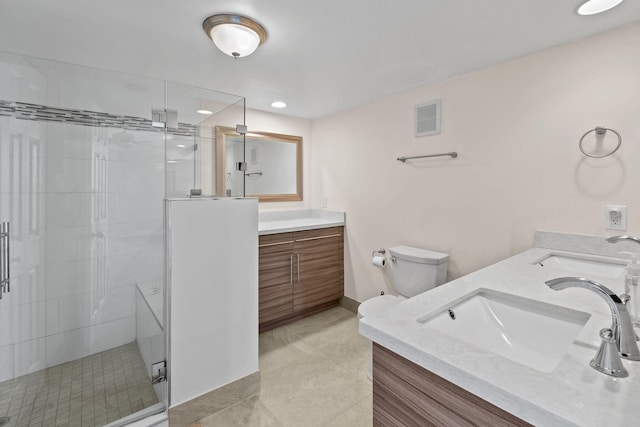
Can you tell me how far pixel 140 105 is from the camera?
219 cm

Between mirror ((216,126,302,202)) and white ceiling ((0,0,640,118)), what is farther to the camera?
mirror ((216,126,302,202))

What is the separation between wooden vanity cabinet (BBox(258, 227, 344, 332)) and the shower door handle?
1.50m

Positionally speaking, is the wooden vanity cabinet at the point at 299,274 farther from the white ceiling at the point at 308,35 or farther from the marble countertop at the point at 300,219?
the white ceiling at the point at 308,35

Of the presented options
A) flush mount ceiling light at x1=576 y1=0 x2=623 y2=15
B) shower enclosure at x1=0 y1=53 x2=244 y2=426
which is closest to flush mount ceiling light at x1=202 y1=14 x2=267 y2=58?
shower enclosure at x1=0 y1=53 x2=244 y2=426

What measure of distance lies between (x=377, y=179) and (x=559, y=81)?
144cm

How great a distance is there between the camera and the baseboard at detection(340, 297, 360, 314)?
10.1 ft

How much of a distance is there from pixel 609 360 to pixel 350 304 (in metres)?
2.59

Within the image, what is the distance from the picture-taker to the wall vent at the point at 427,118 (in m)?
2.33

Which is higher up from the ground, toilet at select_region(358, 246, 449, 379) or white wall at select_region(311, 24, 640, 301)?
white wall at select_region(311, 24, 640, 301)

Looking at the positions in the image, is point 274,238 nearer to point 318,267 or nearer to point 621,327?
point 318,267

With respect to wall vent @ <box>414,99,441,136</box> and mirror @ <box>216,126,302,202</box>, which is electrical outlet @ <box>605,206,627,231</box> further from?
mirror @ <box>216,126,302,202</box>

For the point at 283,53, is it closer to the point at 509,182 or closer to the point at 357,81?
the point at 357,81

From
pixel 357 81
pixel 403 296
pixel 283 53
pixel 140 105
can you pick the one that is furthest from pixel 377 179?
pixel 140 105

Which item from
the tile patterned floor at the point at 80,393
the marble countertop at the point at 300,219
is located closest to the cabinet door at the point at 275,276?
the marble countertop at the point at 300,219
